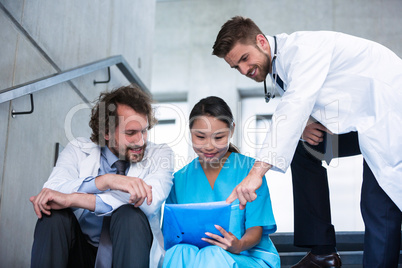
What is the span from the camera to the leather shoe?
2.11 metres

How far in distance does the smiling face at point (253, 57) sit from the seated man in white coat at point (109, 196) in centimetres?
48

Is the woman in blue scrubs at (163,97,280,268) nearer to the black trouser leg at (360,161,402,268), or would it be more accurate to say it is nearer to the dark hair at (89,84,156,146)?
the dark hair at (89,84,156,146)

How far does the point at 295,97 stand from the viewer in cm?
189

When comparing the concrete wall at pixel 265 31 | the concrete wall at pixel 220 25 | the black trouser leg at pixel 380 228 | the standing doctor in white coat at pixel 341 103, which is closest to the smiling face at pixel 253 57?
the standing doctor in white coat at pixel 341 103

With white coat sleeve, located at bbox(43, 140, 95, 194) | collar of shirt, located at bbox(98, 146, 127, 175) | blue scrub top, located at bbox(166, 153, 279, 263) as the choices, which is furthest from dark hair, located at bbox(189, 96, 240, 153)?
white coat sleeve, located at bbox(43, 140, 95, 194)

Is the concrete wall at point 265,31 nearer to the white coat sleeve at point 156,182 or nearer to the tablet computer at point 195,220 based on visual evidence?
the white coat sleeve at point 156,182

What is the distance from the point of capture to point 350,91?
2004mm

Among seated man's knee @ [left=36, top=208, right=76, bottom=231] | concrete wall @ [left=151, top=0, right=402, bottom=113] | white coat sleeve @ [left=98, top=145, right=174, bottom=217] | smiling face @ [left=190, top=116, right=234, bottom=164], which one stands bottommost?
seated man's knee @ [left=36, top=208, right=76, bottom=231]

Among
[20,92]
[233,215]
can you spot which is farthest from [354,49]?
[20,92]

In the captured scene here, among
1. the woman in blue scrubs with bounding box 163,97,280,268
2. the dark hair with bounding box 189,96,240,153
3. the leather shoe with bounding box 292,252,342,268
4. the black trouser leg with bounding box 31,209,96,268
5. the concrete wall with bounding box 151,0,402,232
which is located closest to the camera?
the black trouser leg with bounding box 31,209,96,268

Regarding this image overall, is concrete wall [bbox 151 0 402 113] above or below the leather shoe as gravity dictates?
above

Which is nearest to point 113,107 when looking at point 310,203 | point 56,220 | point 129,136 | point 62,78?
point 129,136

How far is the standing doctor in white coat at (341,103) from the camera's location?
1832mm

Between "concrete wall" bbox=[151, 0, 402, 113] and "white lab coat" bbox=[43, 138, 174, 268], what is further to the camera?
"concrete wall" bbox=[151, 0, 402, 113]
